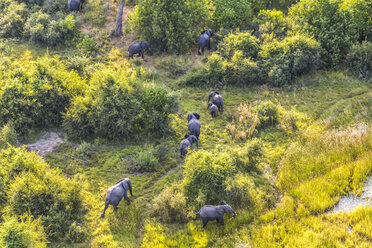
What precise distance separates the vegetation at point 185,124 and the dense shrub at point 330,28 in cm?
9

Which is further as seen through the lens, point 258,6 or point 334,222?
point 258,6

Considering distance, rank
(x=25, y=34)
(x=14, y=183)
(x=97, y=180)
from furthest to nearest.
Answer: (x=25, y=34) → (x=97, y=180) → (x=14, y=183)

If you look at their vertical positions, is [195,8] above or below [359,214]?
above

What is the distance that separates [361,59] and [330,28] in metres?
2.78

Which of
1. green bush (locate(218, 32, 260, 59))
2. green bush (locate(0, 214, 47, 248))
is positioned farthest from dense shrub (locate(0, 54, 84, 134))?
green bush (locate(218, 32, 260, 59))

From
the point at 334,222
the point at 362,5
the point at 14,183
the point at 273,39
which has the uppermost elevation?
the point at 362,5

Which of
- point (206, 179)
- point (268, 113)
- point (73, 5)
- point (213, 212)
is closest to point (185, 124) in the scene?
point (268, 113)

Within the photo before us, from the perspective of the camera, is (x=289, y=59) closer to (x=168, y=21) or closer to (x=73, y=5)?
(x=168, y=21)

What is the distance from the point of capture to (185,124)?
1688cm

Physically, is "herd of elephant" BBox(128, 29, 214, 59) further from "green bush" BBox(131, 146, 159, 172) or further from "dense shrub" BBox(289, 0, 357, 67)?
"green bush" BBox(131, 146, 159, 172)

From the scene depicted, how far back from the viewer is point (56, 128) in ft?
54.8

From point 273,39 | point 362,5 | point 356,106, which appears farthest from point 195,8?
point 356,106

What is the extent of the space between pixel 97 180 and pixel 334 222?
29.7 feet

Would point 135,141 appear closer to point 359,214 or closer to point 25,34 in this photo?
point 359,214
